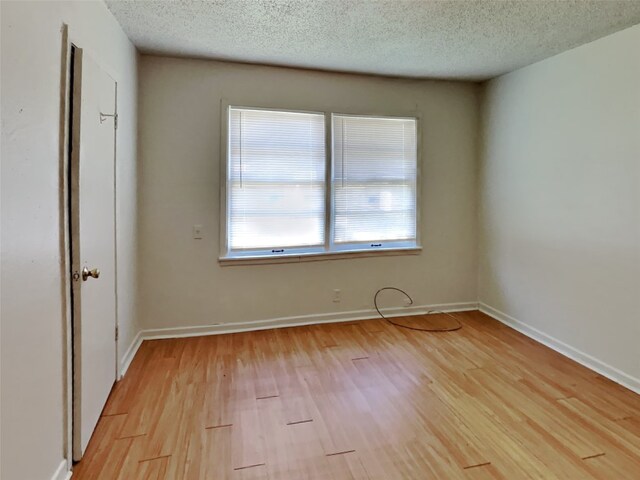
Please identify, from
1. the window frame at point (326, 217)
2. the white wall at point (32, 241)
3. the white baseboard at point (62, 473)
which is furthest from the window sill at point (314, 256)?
the white baseboard at point (62, 473)

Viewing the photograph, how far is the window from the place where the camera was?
11.8ft

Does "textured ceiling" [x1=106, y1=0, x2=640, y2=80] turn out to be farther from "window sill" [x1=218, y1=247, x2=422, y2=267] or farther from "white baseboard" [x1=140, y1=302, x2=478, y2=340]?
"white baseboard" [x1=140, y1=302, x2=478, y2=340]

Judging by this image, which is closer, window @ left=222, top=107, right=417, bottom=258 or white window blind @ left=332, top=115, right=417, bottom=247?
window @ left=222, top=107, right=417, bottom=258

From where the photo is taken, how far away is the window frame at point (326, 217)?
3.55 meters

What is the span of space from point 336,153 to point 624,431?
3015 millimetres

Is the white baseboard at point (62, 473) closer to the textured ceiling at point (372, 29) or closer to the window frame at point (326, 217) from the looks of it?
the window frame at point (326, 217)

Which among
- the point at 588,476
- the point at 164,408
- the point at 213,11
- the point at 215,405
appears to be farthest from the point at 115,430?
the point at 213,11

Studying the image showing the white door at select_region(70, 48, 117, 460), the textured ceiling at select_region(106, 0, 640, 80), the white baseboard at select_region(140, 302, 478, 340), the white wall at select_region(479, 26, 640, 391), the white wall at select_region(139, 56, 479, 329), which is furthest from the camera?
the white baseboard at select_region(140, 302, 478, 340)

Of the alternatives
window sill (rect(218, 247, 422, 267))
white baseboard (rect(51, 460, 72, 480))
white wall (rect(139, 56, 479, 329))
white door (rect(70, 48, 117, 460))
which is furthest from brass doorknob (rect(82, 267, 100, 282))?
window sill (rect(218, 247, 422, 267))

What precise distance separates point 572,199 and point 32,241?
3.60m

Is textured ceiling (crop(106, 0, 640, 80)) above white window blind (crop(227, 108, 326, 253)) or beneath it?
above

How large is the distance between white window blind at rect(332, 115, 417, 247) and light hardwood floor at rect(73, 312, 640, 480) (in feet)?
3.87

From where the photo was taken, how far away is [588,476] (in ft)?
6.06

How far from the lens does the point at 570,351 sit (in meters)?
3.19
